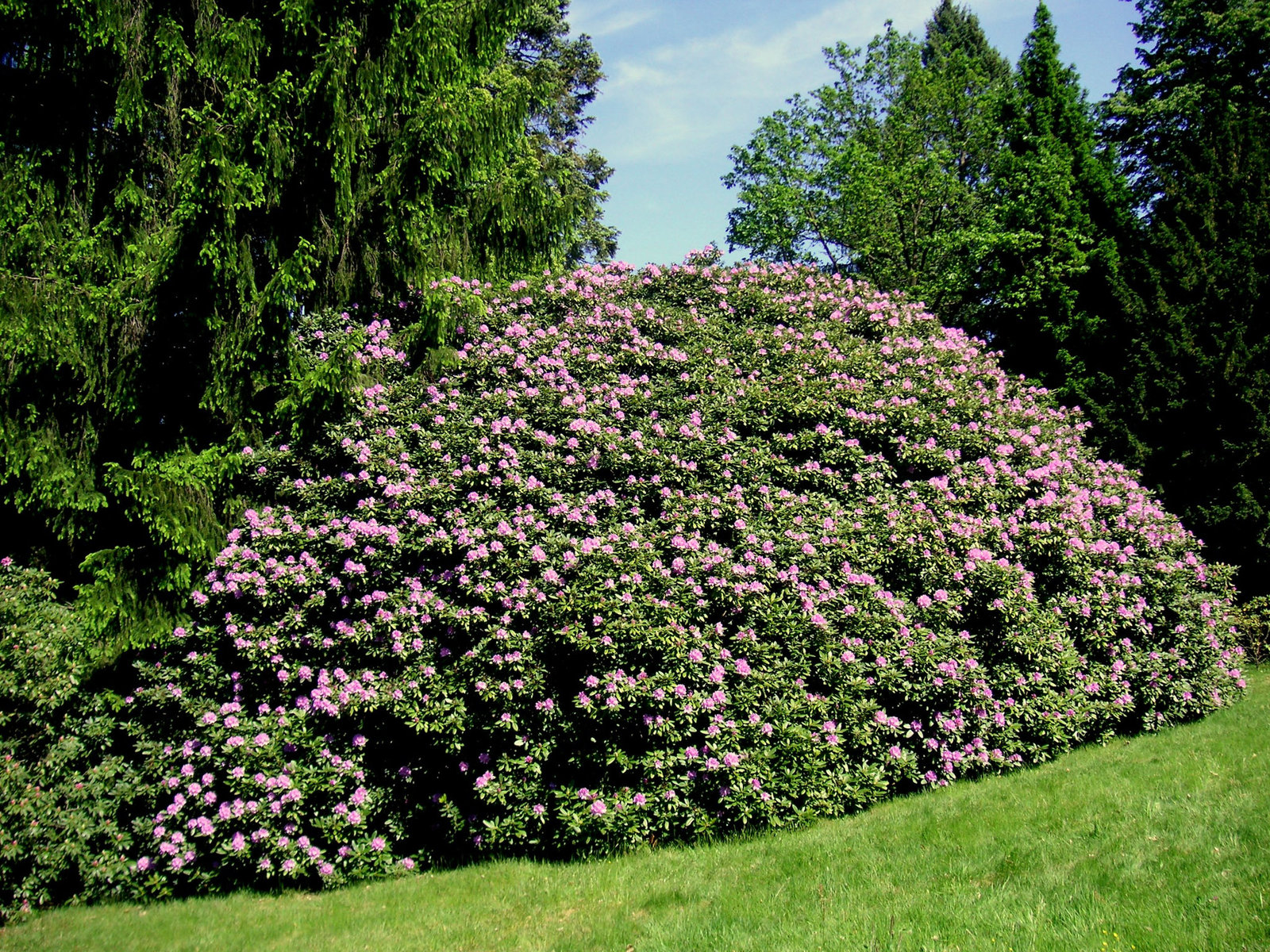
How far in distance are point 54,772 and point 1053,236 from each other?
60.0 ft

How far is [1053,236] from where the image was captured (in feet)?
56.6

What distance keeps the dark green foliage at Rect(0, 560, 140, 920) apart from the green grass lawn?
317 mm

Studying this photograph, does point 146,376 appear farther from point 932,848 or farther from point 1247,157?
point 1247,157

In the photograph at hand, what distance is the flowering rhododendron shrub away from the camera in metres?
6.33

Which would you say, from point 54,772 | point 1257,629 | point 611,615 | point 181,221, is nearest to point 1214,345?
point 1257,629

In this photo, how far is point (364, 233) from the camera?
898 cm

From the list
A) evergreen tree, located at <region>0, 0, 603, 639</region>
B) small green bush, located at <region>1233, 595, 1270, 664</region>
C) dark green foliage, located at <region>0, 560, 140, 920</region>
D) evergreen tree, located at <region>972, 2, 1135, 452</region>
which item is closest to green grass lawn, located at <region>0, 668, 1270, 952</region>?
dark green foliage, located at <region>0, 560, 140, 920</region>

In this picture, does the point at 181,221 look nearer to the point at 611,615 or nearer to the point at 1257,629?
the point at 611,615

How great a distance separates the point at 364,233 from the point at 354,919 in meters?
6.51

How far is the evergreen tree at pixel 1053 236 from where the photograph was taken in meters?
15.0

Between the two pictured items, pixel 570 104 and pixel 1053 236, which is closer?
pixel 1053 236

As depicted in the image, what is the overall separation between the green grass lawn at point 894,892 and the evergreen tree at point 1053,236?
9572 mm

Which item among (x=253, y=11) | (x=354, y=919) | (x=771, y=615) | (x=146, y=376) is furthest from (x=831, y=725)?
(x=253, y=11)

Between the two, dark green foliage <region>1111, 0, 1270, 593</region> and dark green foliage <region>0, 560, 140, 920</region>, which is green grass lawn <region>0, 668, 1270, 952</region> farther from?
dark green foliage <region>1111, 0, 1270, 593</region>
